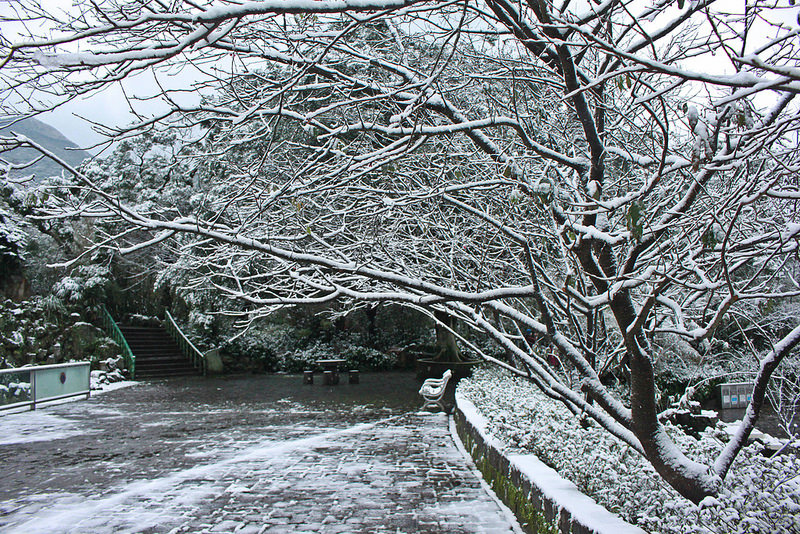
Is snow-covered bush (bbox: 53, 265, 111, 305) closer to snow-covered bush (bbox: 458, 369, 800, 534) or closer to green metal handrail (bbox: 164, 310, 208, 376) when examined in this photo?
green metal handrail (bbox: 164, 310, 208, 376)

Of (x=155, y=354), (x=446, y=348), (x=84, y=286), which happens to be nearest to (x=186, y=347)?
(x=155, y=354)

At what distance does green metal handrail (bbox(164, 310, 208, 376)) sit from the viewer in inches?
871

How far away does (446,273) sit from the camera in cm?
655

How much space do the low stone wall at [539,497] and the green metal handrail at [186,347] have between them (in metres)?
17.2

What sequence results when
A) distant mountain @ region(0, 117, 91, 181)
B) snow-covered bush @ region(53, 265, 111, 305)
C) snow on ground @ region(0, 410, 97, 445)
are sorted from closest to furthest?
distant mountain @ region(0, 117, 91, 181), snow on ground @ region(0, 410, 97, 445), snow-covered bush @ region(53, 265, 111, 305)

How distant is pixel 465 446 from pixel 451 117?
19.1 feet

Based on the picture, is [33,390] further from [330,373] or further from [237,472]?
[330,373]

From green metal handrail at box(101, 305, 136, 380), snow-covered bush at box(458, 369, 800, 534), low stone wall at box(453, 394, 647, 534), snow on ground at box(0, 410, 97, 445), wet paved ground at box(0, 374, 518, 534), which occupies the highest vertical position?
green metal handrail at box(101, 305, 136, 380)

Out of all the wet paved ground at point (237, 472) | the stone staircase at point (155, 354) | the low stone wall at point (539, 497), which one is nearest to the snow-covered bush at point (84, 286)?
the stone staircase at point (155, 354)

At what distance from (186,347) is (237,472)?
55.8ft

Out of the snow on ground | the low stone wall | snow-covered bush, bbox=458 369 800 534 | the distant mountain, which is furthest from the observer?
the snow on ground

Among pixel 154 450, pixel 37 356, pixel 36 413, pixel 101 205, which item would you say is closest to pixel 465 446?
pixel 154 450

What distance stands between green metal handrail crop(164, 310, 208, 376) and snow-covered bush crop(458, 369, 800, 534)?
17826mm

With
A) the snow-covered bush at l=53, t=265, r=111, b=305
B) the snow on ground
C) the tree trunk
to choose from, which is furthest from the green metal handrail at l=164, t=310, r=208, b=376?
the tree trunk
